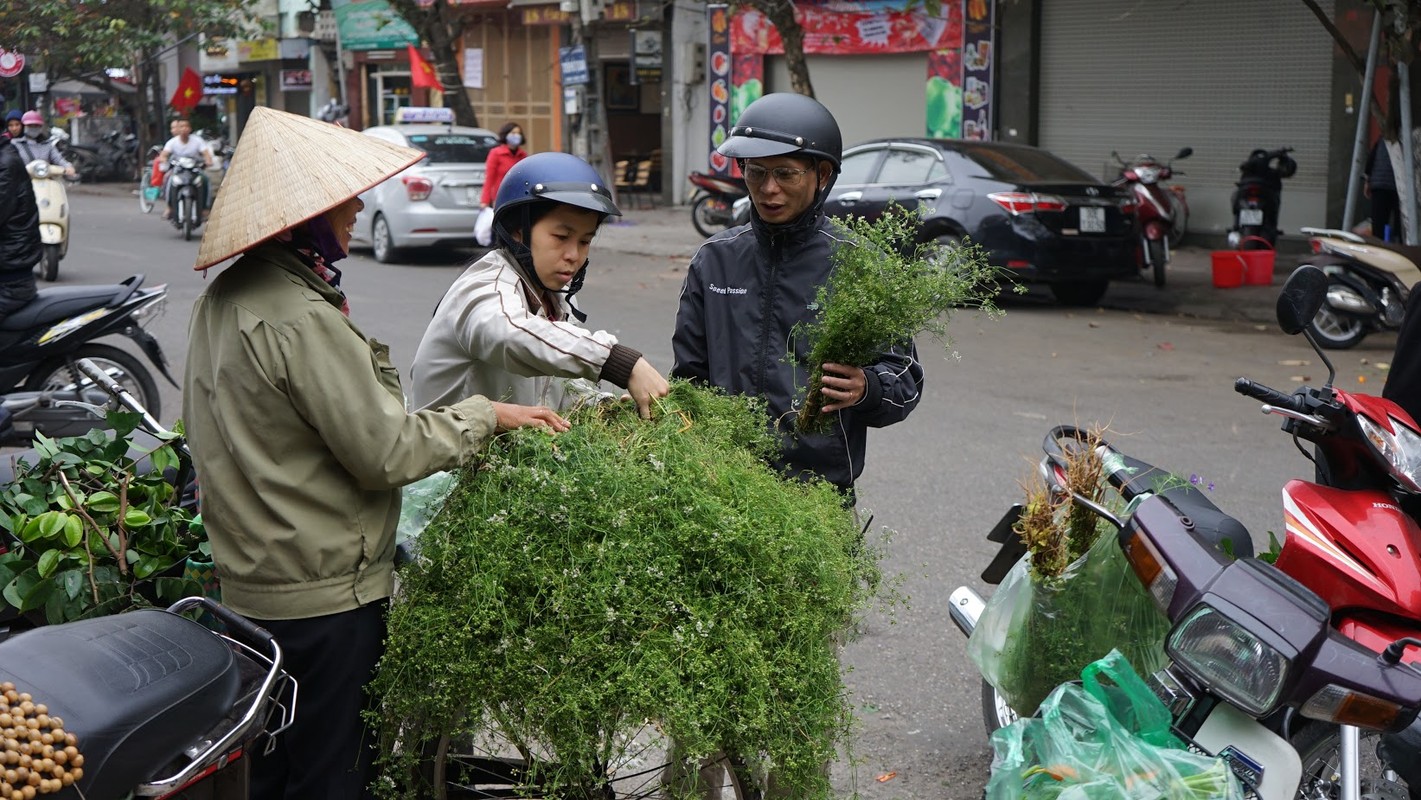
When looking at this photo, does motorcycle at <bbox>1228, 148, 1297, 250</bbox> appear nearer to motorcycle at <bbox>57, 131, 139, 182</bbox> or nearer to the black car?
the black car

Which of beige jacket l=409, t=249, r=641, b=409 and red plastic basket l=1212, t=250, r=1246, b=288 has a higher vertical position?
beige jacket l=409, t=249, r=641, b=409

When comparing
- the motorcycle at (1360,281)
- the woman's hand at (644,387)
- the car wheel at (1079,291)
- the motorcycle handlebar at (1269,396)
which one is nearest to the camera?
the woman's hand at (644,387)

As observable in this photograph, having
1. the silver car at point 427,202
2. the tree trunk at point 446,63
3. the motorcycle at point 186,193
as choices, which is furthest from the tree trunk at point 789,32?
the motorcycle at point 186,193

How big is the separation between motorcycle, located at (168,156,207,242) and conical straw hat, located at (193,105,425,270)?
58.3 feet

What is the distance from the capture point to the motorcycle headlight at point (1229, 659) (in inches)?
95.2

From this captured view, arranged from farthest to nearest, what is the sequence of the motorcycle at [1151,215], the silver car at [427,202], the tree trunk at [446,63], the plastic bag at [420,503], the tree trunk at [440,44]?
the tree trunk at [446,63], the tree trunk at [440,44], the silver car at [427,202], the motorcycle at [1151,215], the plastic bag at [420,503]

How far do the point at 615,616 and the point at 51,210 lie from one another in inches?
547

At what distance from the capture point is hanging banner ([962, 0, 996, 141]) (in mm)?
18375

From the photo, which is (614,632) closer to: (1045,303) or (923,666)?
(923,666)

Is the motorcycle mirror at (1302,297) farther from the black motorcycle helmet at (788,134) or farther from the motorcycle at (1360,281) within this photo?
the motorcycle at (1360,281)

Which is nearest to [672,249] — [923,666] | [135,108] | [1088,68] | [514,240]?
[1088,68]

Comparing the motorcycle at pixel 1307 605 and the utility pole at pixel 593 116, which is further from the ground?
the utility pole at pixel 593 116

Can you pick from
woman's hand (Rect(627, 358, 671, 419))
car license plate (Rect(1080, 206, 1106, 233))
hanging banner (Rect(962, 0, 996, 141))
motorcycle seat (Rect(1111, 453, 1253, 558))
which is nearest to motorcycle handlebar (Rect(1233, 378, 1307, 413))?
motorcycle seat (Rect(1111, 453, 1253, 558))

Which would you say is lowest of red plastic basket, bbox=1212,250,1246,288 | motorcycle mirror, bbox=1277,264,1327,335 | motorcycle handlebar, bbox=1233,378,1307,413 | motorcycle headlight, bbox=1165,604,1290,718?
red plastic basket, bbox=1212,250,1246,288
